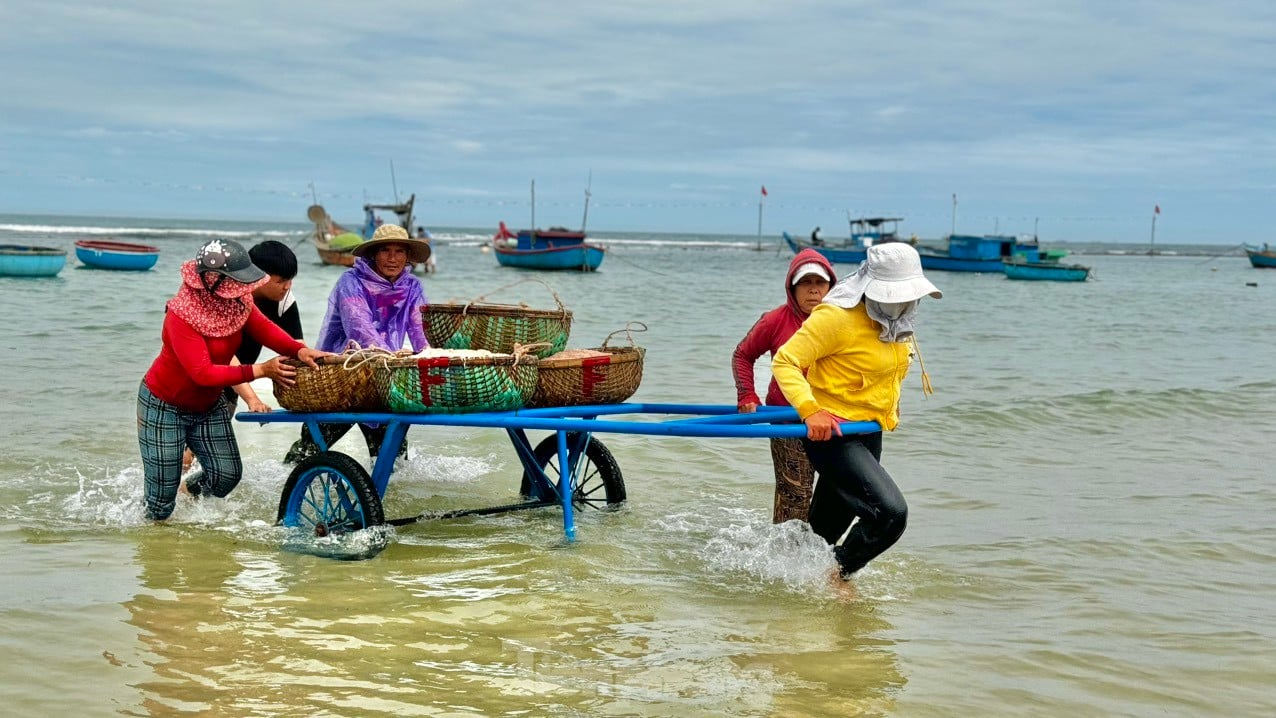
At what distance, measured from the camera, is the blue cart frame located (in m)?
4.40

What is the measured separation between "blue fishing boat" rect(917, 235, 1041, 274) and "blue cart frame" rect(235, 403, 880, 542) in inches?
1938

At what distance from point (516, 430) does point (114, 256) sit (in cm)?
3162

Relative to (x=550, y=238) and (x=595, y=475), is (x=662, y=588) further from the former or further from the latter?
(x=550, y=238)

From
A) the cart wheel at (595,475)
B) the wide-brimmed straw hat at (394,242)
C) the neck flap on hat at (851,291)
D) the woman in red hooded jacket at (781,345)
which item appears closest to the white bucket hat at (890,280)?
A: the neck flap on hat at (851,291)

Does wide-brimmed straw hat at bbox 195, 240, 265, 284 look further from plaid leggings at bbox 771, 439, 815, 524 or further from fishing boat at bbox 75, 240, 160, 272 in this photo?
fishing boat at bbox 75, 240, 160, 272

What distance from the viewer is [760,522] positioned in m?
6.19

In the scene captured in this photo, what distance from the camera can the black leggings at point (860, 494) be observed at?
4.36m

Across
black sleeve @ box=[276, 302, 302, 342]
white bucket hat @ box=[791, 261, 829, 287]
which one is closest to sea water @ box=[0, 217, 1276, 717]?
black sleeve @ box=[276, 302, 302, 342]

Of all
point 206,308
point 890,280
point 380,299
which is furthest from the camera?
point 380,299

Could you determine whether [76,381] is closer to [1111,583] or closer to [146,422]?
[146,422]

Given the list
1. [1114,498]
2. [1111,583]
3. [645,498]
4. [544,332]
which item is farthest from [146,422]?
[1114,498]

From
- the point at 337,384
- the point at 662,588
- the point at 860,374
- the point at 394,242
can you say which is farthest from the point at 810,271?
the point at 394,242

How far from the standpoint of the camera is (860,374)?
4.31 metres

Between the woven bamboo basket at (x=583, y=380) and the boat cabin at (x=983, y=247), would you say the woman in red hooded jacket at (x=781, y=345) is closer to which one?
the woven bamboo basket at (x=583, y=380)
